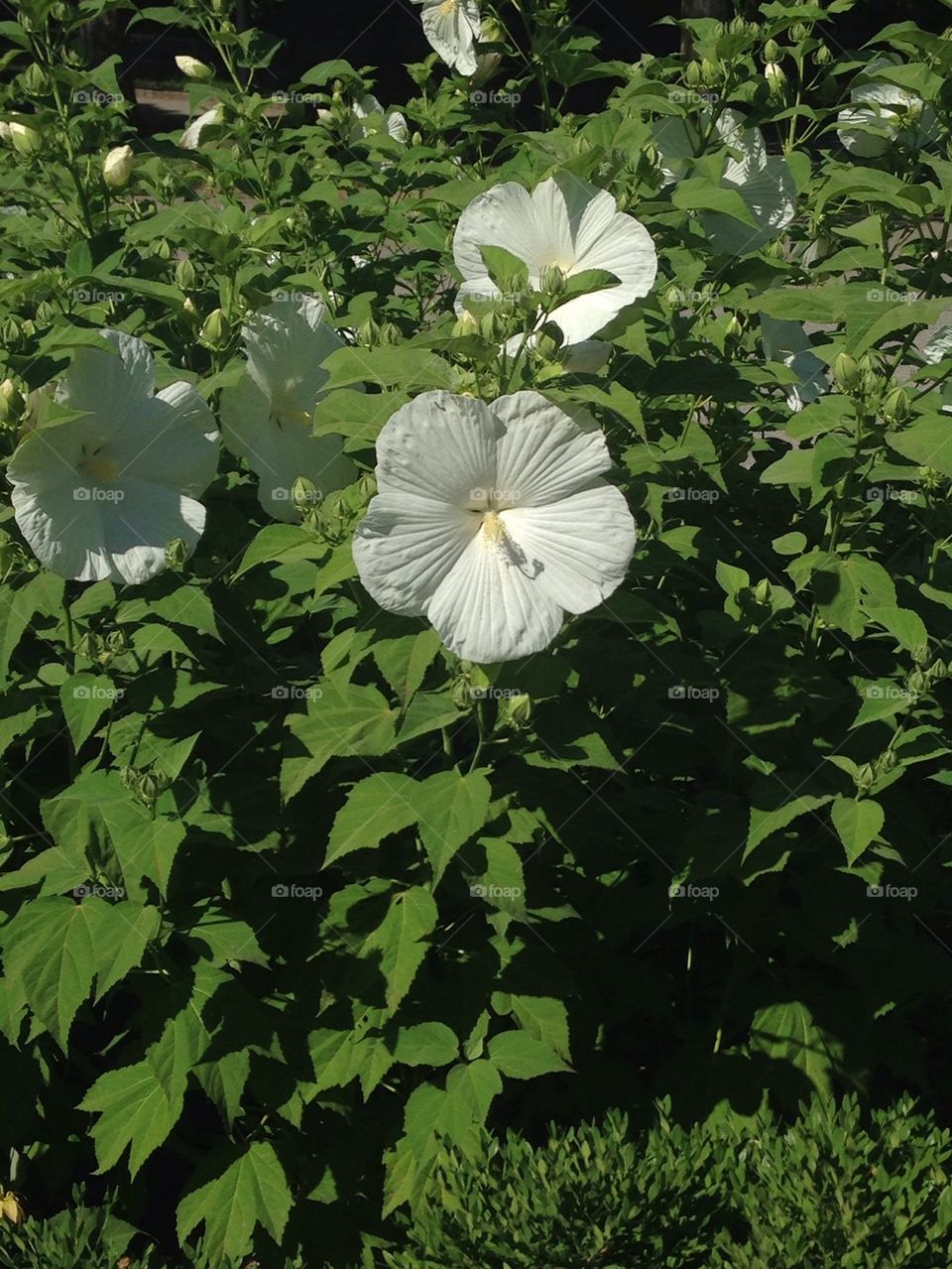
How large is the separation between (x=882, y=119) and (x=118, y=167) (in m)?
1.79

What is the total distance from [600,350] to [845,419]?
0.57 metres

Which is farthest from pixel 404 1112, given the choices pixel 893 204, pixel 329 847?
pixel 893 204

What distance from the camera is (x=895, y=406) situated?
2.43 m

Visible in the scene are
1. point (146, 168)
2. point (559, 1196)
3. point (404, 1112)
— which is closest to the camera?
point (559, 1196)

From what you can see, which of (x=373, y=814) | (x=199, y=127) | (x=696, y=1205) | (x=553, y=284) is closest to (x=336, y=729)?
(x=373, y=814)

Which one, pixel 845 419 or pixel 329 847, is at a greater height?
pixel 845 419

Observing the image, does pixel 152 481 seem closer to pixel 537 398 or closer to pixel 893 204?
pixel 537 398

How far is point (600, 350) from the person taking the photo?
2.31 meters

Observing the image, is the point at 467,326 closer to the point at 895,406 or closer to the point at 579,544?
the point at 579,544

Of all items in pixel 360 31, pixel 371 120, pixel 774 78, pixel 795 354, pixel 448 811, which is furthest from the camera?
pixel 360 31

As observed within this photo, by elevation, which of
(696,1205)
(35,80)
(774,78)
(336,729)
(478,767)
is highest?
(35,80)

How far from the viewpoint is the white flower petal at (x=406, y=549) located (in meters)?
2.04

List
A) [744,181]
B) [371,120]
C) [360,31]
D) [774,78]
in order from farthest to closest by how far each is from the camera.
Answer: [360,31]
[371,120]
[774,78]
[744,181]

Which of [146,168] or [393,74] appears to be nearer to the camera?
[146,168]
